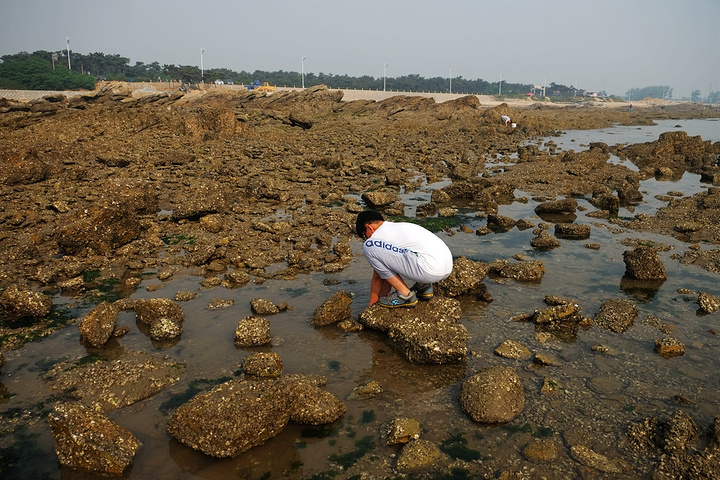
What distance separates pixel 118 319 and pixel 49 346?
2.97 feet

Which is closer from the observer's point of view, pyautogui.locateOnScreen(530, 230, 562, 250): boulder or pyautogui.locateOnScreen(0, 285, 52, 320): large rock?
pyautogui.locateOnScreen(0, 285, 52, 320): large rock

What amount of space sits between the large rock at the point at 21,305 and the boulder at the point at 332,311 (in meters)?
3.88

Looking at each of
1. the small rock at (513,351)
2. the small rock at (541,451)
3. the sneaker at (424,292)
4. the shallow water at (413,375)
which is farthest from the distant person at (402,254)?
the small rock at (541,451)

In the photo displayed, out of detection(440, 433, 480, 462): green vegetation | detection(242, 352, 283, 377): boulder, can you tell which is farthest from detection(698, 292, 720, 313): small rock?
detection(242, 352, 283, 377): boulder

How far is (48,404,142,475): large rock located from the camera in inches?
154

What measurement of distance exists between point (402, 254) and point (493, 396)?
7.16 feet

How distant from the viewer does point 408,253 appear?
6.18 metres

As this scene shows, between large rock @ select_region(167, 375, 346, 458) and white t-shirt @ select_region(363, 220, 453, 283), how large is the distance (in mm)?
2111

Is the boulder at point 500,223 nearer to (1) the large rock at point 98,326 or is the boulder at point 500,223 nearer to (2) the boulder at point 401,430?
(2) the boulder at point 401,430

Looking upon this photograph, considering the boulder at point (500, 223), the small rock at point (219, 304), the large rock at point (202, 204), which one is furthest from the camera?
the boulder at point (500, 223)

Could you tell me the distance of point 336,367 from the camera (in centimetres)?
560

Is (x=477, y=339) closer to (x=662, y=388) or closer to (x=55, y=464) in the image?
(x=662, y=388)

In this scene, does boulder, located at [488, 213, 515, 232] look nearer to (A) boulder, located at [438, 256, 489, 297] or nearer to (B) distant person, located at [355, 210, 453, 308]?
(A) boulder, located at [438, 256, 489, 297]

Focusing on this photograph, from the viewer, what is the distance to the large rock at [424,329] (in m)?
5.55
